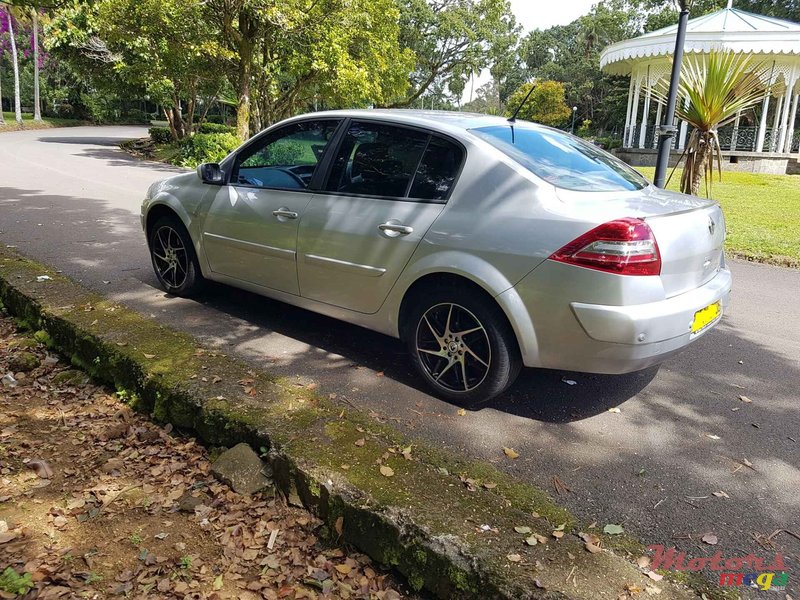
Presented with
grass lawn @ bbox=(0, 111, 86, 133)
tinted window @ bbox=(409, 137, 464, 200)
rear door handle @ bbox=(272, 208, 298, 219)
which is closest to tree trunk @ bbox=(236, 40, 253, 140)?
rear door handle @ bbox=(272, 208, 298, 219)

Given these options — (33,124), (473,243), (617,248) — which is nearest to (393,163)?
(473,243)

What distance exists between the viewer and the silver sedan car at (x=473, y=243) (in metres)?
3.11

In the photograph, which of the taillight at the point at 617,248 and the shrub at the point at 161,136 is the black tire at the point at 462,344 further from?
the shrub at the point at 161,136

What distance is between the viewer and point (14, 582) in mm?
2199

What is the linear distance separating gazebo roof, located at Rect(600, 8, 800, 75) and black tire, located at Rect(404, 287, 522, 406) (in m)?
21.6

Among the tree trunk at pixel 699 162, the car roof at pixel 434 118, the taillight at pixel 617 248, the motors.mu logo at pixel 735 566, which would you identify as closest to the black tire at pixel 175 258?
the car roof at pixel 434 118

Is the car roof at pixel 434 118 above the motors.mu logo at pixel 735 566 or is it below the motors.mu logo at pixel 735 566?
above

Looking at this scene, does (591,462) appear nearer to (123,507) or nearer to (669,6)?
(123,507)

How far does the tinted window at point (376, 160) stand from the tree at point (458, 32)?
98.5ft

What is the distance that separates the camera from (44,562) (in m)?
2.38

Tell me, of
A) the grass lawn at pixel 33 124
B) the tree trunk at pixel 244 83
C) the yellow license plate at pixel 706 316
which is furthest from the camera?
the grass lawn at pixel 33 124

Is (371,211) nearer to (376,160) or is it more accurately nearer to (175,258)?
(376,160)

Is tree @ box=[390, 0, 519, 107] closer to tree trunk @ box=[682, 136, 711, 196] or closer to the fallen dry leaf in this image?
tree trunk @ box=[682, 136, 711, 196]

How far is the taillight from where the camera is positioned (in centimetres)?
303
